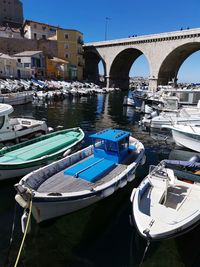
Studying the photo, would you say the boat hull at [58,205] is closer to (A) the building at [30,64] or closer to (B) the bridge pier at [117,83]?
(A) the building at [30,64]

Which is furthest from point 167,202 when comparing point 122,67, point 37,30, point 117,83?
point 37,30

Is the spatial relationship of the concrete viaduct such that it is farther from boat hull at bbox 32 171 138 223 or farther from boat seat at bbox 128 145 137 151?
boat hull at bbox 32 171 138 223

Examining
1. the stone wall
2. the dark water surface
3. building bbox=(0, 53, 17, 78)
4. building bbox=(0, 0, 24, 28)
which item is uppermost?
building bbox=(0, 0, 24, 28)

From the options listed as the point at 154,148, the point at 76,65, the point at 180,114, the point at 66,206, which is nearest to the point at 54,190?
the point at 66,206

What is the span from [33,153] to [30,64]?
4891 centimetres

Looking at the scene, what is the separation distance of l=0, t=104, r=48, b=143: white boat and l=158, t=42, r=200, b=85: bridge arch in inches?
1693

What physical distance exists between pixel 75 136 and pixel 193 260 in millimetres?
9464

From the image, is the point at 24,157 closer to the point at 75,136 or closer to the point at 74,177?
the point at 74,177

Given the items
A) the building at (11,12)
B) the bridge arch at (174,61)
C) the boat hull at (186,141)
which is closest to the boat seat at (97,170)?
the boat hull at (186,141)

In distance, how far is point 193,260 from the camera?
21.7 feet

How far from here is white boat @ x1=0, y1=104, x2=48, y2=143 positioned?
43.4 ft

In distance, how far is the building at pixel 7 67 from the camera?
4719 centimetres

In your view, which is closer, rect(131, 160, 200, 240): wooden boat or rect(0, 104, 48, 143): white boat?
rect(131, 160, 200, 240): wooden boat

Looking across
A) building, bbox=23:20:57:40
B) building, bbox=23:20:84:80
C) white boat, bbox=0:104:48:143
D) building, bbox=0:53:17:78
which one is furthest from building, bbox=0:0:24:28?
white boat, bbox=0:104:48:143
